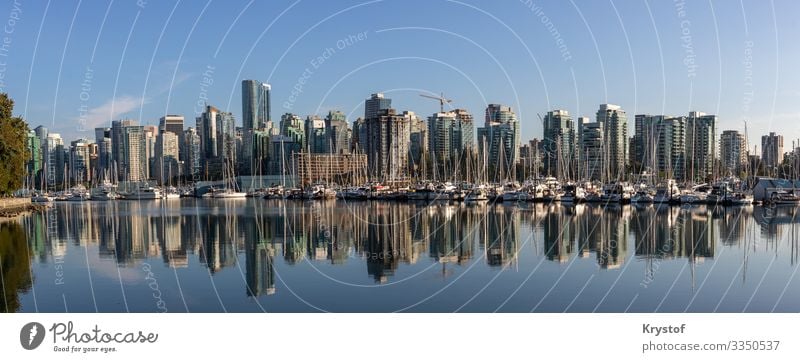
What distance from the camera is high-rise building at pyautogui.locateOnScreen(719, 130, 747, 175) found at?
59.4 meters

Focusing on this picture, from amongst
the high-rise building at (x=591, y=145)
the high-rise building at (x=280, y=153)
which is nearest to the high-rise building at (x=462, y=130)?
the high-rise building at (x=591, y=145)

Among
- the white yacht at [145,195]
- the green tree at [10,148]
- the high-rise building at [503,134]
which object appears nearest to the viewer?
the green tree at [10,148]

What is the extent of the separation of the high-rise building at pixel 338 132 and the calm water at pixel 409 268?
153 ft

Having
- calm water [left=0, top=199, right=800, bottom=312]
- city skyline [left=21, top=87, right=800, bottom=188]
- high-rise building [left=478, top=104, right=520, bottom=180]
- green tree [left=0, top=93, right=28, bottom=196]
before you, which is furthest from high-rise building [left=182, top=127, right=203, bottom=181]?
calm water [left=0, top=199, right=800, bottom=312]

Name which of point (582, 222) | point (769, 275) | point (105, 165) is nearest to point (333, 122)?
point (105, 165)

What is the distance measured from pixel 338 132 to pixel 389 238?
5253 centimetres

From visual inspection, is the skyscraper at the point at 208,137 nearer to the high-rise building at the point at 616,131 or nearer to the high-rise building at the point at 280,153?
the high-rise building at the point at 280,153

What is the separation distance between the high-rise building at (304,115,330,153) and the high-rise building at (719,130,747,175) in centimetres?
3882

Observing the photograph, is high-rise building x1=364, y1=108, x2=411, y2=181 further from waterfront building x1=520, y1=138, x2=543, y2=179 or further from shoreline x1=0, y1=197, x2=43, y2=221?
shoreline x1=0, y1=197, x2=43, y2=221

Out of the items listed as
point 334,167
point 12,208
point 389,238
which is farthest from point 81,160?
point 389,238

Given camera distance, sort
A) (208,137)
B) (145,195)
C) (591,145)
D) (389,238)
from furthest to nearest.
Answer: (208,137), (145,195), (591,145), (389,238)

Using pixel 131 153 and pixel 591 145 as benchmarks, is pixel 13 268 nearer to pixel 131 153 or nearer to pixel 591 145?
pixel 591 145

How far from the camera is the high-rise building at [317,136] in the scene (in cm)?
7931

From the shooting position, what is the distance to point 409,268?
50.2 ft
